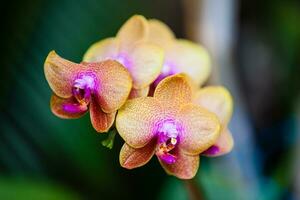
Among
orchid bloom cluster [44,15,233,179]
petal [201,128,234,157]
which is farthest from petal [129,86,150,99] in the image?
petal [201,128,234,157]

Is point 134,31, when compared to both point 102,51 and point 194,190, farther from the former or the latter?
point 194,190

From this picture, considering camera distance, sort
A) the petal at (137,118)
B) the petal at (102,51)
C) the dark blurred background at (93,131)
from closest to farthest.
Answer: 1. the petal at (137,118)
2. the petal at (102,51)
3. the dark blurred background at (93,131)

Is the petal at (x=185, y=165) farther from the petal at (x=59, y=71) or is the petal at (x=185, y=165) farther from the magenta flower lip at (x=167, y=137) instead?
the petal at (x=59, y=71)

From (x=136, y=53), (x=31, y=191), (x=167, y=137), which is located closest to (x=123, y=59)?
(x=136, y=53)

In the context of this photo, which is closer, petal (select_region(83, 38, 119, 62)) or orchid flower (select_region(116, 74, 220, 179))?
orchid flower (select_region(116, 74, 220, 179))

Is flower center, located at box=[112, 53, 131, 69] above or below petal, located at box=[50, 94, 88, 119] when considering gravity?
above

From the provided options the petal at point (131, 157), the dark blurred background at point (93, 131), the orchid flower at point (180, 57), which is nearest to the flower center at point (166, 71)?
the orchid flower at point (180, 57)

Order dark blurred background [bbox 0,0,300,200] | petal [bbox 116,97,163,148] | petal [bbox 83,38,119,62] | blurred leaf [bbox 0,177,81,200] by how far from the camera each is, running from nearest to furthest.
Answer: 1. petal [bbox 116,97,163,148]
2. petal [bbox 83,38,119,62]
3. blurred leaf [bbox 0,177,81,200]
4. dark blurred background [bbox 0,0,300,200]

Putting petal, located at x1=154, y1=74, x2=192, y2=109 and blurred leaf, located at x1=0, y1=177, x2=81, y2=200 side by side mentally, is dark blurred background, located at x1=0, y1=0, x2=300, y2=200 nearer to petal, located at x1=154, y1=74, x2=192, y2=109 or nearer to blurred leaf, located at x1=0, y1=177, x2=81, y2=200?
blurred leaf, located at x1=0, y1=177, x2=81, y2=200
